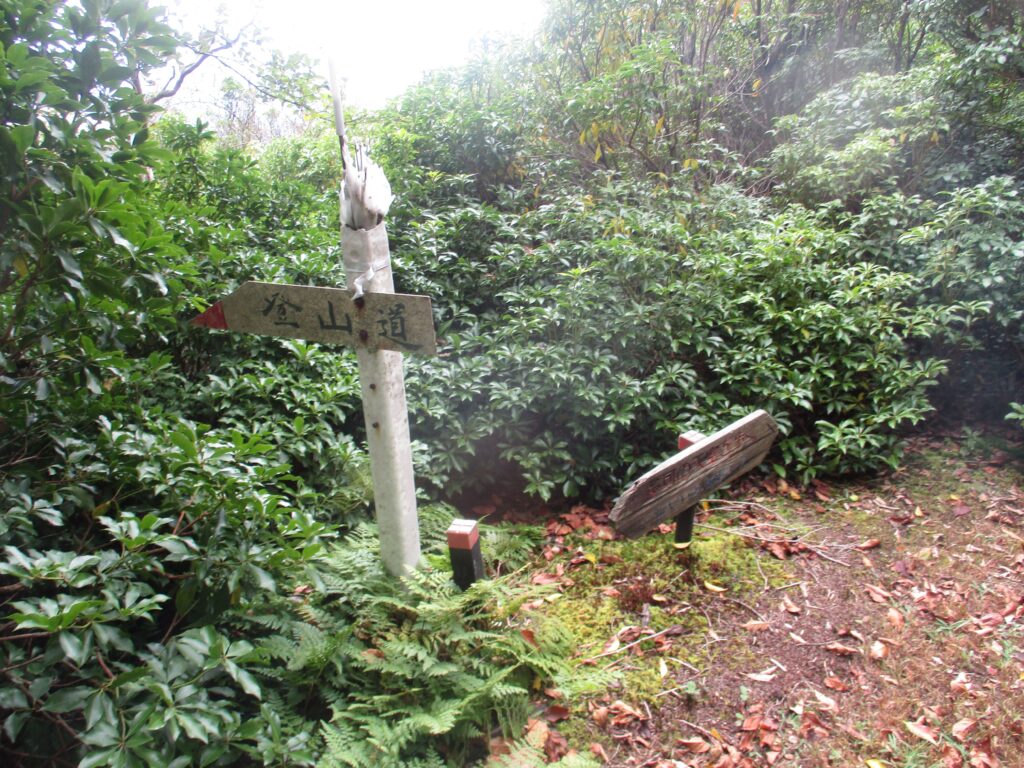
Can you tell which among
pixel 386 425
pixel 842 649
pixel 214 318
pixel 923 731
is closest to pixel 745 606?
pixel 842 649

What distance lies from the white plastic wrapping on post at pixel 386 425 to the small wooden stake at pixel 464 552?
0.86ft

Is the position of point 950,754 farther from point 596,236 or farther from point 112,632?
point 596,236

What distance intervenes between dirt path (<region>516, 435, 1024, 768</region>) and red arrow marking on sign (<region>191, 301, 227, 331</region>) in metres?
1.81

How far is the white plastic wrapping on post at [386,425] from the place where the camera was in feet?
7.88

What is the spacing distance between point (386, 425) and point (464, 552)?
60cm

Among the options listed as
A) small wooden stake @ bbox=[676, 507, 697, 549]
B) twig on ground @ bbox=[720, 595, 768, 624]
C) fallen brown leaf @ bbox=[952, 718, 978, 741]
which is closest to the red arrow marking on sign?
small wooden stake @ bbox=[676, 507, 697, 549]

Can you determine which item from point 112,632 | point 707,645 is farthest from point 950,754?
point 112,632

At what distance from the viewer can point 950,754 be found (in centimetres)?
227

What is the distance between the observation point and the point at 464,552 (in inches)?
98.5

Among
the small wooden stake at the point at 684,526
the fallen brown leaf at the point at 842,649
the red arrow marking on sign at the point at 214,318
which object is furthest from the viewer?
the small wooden stake at the point at 684,526

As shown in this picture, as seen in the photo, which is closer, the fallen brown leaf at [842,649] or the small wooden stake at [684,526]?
the fallen brown leaf at [842,649]

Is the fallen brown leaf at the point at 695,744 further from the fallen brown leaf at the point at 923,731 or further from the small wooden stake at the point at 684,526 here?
the small wooden stake at the point at 684,526

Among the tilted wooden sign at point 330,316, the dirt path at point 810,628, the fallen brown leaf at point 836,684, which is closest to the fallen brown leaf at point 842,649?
the dirt path at point 810,628

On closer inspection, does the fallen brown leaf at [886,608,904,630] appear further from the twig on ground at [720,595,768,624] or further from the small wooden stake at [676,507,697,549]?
the small wooden stake at [676,507,697,549]
